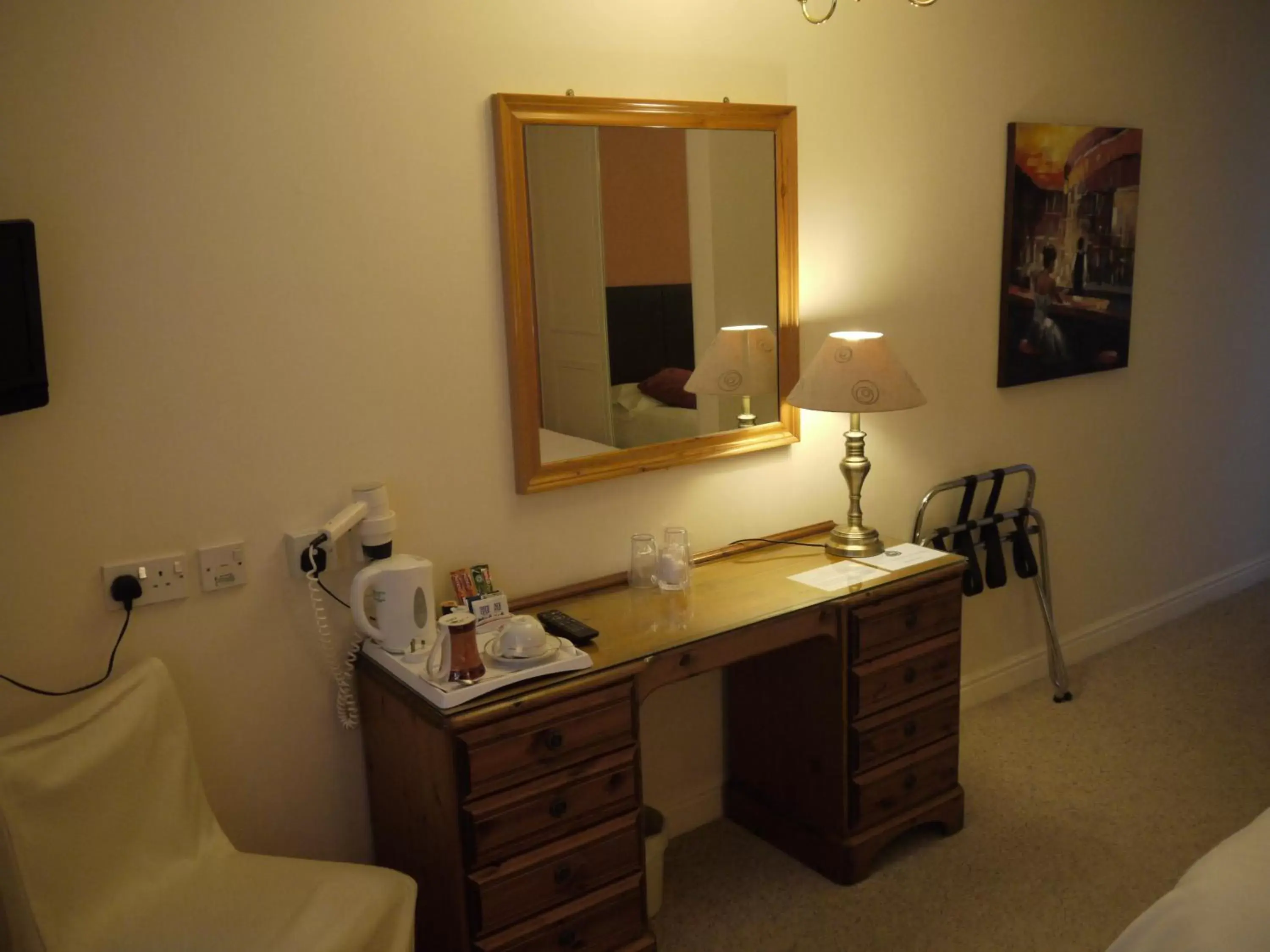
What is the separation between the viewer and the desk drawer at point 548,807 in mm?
2012

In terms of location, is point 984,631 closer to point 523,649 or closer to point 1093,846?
point 1093,846

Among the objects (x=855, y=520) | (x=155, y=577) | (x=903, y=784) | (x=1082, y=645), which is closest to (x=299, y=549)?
(x=155, y=577)

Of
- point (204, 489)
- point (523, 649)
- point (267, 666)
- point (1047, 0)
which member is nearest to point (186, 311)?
point (204, 489)

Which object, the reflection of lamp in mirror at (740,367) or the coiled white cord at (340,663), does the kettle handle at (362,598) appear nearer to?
the coiled white cord at (340,663)

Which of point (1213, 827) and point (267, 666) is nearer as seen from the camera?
point (267, 666)

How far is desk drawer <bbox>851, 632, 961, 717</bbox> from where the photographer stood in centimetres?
260

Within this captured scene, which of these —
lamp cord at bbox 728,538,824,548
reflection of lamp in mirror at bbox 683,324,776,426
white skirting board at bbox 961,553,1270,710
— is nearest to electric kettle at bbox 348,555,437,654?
reflection of lamp in mirror at bbox 683,324,776,426

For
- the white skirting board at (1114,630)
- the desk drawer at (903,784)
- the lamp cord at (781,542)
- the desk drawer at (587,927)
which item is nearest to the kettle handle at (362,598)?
the desk drawer at (587,927)

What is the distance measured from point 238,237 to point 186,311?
0.17m

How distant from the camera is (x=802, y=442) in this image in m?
3.00

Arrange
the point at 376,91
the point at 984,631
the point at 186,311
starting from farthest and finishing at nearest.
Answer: the point at 984,631 < the point at 376,91 < the point at 186,311

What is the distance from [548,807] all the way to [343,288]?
1.11 metres

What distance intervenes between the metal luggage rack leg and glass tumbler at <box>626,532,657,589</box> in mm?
967

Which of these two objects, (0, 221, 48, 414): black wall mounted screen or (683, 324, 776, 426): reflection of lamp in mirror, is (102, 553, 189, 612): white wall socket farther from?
(683, 324, 776, 426): reflection of lamp in mirror
